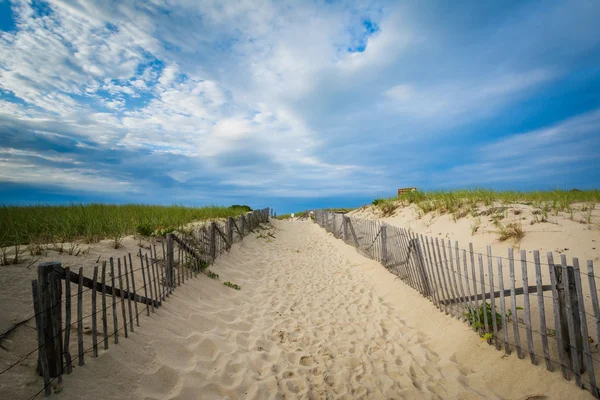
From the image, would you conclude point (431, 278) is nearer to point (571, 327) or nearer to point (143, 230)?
point (571, 327)

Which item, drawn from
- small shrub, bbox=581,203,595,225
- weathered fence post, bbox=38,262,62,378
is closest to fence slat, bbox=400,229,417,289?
small shrub, bbox=581,203,595,225

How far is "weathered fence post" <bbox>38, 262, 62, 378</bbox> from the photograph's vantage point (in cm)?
246

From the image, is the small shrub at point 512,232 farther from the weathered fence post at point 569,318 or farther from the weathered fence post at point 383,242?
the weathered fence post at point 569,318

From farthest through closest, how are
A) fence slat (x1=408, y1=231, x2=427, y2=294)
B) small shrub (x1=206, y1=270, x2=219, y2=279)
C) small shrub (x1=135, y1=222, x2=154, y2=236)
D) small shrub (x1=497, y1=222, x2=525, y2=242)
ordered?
small shrub (x1=497, y1=222, x2=525, y2=242) → small shrub (x1=135, y1=222, x2=154, y2=236) → small shrub (x1=206, y1=270, x2=219, y2=279) → fence slat (x1=408, y1=231, x2=427, y2=294)

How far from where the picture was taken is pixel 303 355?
4105 millimetres

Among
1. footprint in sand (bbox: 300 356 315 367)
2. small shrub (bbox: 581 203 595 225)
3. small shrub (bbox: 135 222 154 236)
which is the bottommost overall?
footprint in sand (bbox: 300 356 315 367)

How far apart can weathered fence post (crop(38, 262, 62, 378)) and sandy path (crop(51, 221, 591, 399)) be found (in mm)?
268

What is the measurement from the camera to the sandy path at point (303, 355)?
310 cm

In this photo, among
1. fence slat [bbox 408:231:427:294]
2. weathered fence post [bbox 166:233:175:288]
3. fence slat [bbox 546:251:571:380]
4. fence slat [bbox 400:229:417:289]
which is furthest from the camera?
fence slat [bbox 400:229:417:289]

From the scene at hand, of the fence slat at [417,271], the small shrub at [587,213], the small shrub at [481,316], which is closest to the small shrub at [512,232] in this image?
the small shrub at [587,213]

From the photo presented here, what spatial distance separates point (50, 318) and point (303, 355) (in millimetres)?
3159

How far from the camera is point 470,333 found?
4.23 meters

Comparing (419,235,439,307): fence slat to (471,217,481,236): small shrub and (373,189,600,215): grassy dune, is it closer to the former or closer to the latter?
(471,217,481,236): small shrub

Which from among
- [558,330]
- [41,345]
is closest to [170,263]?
[41,345]
